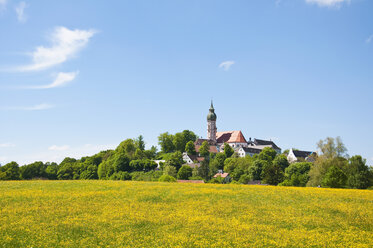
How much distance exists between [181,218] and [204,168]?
3666 inches

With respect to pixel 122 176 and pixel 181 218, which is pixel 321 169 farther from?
pixel 122 176

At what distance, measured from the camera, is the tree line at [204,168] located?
68062 millimetres

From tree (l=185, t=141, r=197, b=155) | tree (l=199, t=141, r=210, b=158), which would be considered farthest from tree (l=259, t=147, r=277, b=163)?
tree (l=185, t=141, r=197, b=155)

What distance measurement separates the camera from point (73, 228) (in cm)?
2456

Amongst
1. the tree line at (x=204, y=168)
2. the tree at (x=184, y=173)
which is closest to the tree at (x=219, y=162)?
the tree line at (x=204, y=168)

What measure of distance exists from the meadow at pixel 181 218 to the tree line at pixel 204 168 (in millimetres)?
27710

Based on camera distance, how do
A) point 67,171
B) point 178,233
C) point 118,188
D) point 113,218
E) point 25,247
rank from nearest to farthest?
1. point 25,247
2. point 178,233
3. point 113,218
4. point 118,188
5. point 67,171

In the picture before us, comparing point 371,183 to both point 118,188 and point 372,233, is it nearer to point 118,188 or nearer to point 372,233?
point 372,233

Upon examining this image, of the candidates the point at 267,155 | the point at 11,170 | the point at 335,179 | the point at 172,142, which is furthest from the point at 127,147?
the point at 335,179

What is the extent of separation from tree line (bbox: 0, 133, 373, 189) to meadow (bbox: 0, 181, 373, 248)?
90.9 ft

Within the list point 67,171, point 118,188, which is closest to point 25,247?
point 118,188

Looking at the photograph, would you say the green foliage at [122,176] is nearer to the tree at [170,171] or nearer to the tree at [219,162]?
the tree at [170,171]

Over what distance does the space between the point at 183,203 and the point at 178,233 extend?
9.55 metres

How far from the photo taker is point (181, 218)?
89.8ft
